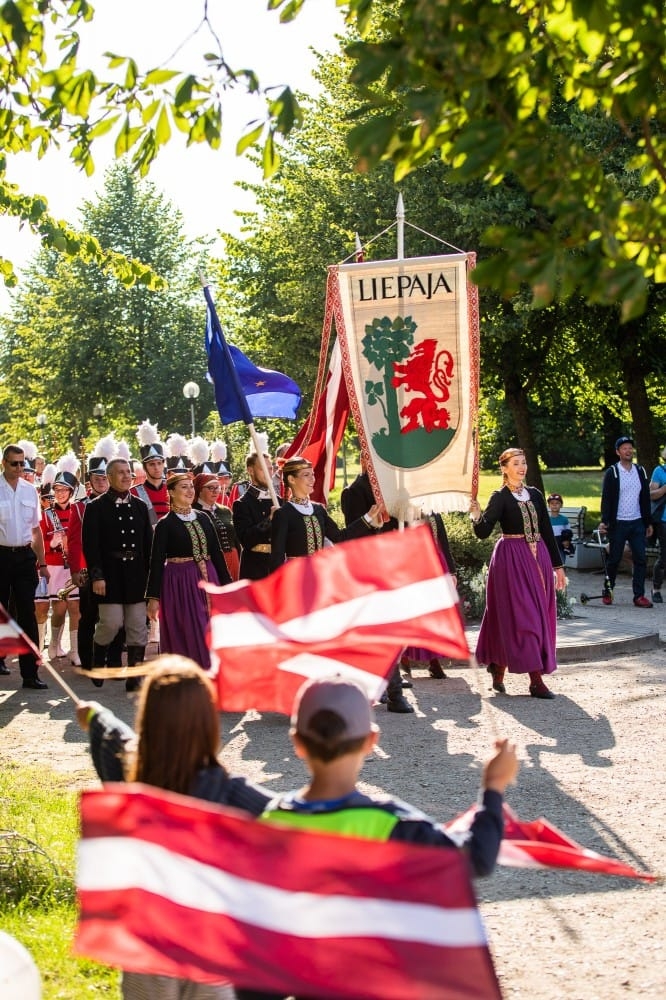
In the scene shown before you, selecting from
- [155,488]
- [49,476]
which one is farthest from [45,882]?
[49,476]

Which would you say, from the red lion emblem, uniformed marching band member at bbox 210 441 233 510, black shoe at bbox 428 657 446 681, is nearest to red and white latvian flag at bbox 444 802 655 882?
the red lion emblem

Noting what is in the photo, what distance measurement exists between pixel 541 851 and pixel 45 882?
2.80 metres

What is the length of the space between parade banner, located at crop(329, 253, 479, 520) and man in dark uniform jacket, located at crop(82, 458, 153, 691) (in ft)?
11.9

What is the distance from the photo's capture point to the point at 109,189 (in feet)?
188

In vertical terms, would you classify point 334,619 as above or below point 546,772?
above

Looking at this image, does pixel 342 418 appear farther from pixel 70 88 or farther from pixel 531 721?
pixel 70 88

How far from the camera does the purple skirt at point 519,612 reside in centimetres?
1064

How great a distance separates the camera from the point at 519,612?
10742 mm

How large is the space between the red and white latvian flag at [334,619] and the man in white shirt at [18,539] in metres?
8.04

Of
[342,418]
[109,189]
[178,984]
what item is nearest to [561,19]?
[178,984]

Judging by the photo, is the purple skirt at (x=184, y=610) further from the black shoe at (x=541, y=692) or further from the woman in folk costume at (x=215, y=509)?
the black shoe at (x=541, y=692)

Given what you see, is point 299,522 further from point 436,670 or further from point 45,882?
point 45,882

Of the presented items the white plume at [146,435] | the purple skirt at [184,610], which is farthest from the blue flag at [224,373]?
the white plume at [146,435]

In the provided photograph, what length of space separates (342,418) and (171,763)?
27.3 feet
